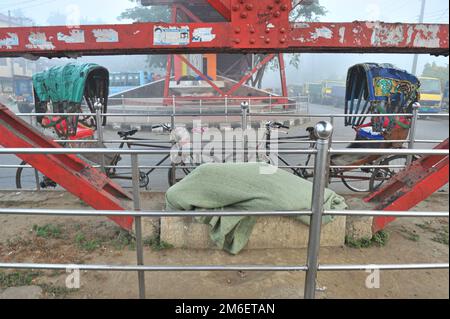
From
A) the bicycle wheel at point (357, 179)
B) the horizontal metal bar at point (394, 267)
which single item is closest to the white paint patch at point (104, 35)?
the horizontal metal bar at point (394, 267)

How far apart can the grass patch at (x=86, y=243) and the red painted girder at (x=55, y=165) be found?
1.21ft

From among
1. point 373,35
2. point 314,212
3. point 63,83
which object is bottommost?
point 314,212

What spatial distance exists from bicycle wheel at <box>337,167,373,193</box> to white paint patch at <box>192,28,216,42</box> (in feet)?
12.6

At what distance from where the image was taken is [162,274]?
9.36 ft

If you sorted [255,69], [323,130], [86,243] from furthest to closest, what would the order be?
[255,69] < [86,243] < [323,130]

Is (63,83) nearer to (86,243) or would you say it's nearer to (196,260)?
(86,243)

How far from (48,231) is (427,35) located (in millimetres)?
4265

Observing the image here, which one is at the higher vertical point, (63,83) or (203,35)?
(203,35)

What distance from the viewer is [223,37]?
7.87ft

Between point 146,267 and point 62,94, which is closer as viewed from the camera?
point 146,267

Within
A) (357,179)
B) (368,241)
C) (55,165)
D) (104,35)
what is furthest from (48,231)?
(357,179)

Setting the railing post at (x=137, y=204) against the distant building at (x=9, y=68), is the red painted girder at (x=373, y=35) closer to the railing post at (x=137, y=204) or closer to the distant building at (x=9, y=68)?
the railing post at (x=137, y=204)
